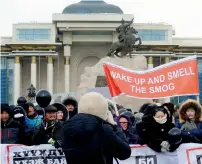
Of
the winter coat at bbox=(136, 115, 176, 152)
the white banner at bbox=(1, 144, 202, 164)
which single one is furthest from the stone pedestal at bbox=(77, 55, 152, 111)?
the winter coat at bbox=(136, 115, 176, 152)

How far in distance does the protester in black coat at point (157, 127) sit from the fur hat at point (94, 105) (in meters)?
1.22

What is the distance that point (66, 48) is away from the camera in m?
47.4

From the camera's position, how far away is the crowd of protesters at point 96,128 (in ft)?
11.8

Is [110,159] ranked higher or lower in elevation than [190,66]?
lower

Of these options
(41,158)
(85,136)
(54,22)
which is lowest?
(41,158)

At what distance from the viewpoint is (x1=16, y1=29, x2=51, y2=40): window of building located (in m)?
47.0

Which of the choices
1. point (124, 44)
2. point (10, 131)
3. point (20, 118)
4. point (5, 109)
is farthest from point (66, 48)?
point (10, 131)

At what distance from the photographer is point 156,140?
4930mm

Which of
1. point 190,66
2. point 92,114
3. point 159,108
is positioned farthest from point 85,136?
point 190,66

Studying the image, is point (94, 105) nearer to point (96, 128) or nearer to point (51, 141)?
point (96, 128)

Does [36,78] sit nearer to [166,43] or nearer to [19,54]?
[19,54]

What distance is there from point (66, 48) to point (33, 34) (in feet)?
8.68

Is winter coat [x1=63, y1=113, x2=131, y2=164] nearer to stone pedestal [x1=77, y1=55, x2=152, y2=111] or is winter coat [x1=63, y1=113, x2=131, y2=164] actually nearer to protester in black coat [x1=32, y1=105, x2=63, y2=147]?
protester in black coat [x1=32, y1=105, x2=63, y2=147]

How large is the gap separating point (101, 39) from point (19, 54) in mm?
6180
